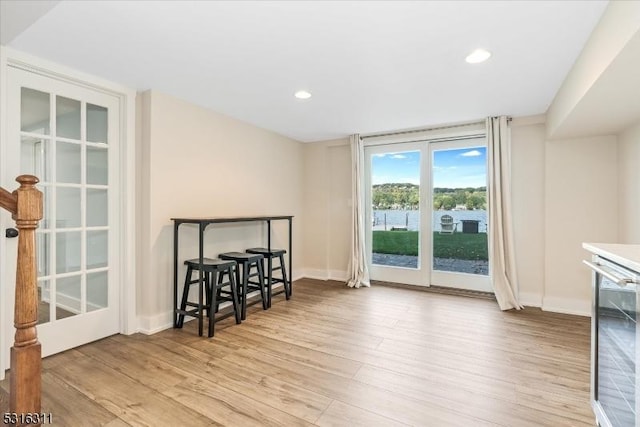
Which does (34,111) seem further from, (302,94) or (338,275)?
(338,275)

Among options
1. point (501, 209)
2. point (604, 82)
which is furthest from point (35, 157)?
point (501, 209)

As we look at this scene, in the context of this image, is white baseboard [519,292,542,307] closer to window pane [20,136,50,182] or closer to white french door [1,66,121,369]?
white french door [1,66,121,369]

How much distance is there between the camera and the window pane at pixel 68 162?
96.3 inches

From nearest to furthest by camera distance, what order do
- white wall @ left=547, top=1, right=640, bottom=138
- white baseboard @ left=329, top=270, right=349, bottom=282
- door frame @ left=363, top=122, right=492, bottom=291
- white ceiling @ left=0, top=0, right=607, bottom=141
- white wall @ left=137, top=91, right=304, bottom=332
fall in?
white wall @ left=547, top=1, right=640, bottom=138 → white ceiling @ left=0, top=0, right=607, bottom=141 → white wall @ left=137, top=91, right=304, bottom=332 → door frame @ left=363, top=122, right=492, bottom=291 → white baseboard @ left=329, top=270, right=349, bottom=282

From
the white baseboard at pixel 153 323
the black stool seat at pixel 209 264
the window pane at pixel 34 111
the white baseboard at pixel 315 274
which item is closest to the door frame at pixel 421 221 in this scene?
the white baseboard at pixel 315 274

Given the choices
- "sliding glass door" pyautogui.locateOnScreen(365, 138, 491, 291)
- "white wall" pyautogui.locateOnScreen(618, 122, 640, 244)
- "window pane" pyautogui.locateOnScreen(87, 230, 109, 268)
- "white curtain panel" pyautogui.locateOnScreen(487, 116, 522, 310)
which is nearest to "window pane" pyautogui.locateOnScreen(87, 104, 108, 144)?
"window pane" pyautogui.locateOnScreen(87, 230, 109, 268)

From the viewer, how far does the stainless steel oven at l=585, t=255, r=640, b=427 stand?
124cm

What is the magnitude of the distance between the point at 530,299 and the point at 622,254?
8.89 feet

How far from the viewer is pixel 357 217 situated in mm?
4590

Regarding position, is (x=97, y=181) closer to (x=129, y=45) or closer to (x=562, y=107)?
(x=129, y=45)

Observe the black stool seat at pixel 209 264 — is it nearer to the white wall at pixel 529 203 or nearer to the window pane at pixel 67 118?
the window pane at pixel 67 118

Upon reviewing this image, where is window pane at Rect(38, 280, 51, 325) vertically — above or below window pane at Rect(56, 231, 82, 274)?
below

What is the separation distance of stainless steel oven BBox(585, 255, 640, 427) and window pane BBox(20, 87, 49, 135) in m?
3.71

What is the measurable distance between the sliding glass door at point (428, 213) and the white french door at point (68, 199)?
3390 mm
